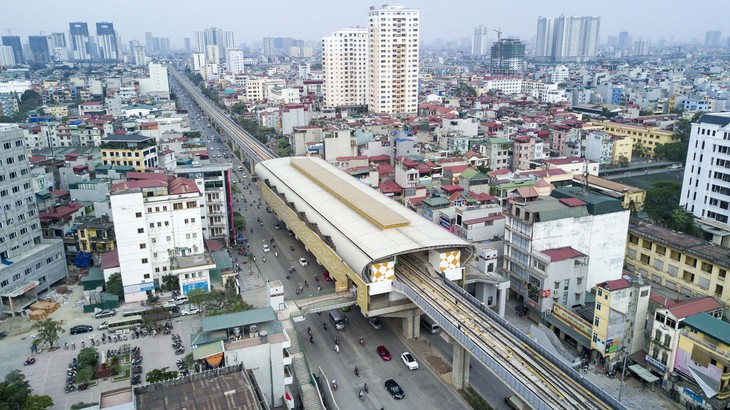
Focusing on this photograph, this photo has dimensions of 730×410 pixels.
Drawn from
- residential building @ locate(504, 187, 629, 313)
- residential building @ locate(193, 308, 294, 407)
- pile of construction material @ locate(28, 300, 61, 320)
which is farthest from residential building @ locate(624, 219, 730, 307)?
pile of construction material @ locate(28, 300, 61, 320)

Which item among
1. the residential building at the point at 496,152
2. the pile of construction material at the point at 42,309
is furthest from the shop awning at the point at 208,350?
the residential building at the point at 496,152

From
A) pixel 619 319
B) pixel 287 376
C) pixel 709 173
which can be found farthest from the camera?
pixel 709 173

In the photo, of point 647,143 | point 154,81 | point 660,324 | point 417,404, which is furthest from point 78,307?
point 154,81

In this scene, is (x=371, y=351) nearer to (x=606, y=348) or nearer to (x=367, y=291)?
(x=367, y=291)

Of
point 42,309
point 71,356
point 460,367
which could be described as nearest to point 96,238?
point 42,309

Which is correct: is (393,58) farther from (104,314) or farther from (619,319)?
(619,319)

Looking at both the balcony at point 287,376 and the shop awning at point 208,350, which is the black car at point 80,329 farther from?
the balcony at point 287,376
